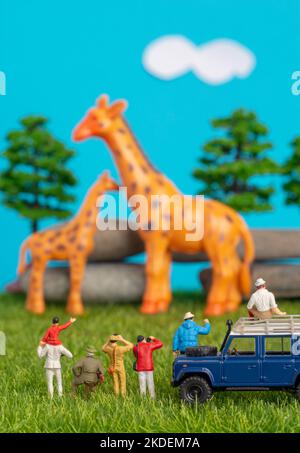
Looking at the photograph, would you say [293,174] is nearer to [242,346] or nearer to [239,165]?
[239,165]

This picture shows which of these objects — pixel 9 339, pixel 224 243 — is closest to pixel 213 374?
pixel 9 339

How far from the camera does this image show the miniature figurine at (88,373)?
285 inches

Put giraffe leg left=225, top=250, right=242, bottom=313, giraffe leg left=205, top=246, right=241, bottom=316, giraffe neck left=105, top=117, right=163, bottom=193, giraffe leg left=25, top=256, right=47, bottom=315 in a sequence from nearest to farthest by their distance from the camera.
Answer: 1. giraffe leg left=205, top=246, right=241, bottom=316
2. giraffe leg left=225, top=250, right=242, bottom=313
3. giraffe neck left=105, top=117, right=163, bottom=193
4. giraffe leg left=25, top=256, right=47, bottom=315

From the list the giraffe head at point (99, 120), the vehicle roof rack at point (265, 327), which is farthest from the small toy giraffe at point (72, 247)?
the vehicle roof rack at point (265, 327)

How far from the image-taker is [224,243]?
13.0 metres

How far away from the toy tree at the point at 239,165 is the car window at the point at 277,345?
7802 millimetres

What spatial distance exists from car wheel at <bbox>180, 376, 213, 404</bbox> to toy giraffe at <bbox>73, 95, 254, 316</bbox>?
603 centimetres

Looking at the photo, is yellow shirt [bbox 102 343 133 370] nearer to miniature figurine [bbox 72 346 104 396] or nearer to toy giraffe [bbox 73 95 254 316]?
miniature figurine [bbox 72 346 104 396]

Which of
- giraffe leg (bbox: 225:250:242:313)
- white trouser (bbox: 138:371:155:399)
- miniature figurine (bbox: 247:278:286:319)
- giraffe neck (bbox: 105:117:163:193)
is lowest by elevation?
white trouser (bbox: 138:371:155:399)

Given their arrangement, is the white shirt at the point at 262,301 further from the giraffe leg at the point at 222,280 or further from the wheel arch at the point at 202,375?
the giraffe leg at the point at 222,280

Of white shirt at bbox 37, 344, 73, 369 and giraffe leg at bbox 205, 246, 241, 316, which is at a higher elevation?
giraffe leg at bbox 205, 246, 241, 316

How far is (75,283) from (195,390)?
274 inches

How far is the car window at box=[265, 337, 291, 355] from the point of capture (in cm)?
680

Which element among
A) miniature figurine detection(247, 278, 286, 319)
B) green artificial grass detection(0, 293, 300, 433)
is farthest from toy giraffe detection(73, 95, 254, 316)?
miniature figurine detection(247, 278, 286, 319)
